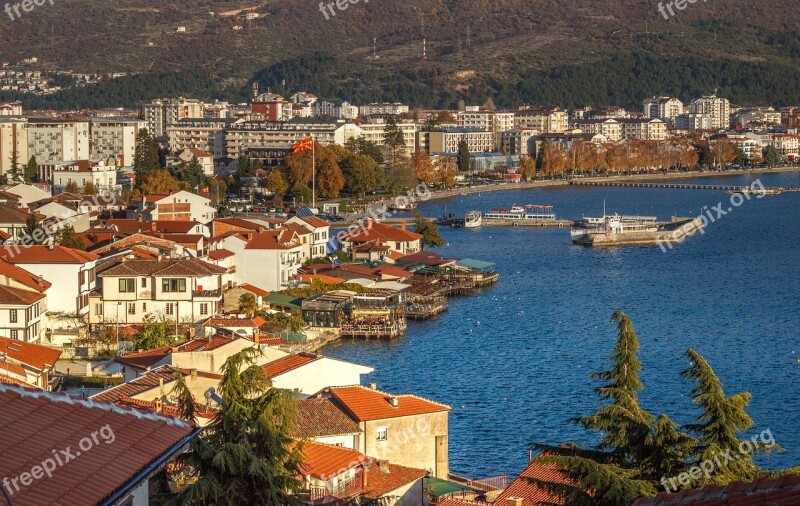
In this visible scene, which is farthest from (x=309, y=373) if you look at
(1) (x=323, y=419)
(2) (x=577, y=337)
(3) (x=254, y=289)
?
(3) (x=254, y=289)

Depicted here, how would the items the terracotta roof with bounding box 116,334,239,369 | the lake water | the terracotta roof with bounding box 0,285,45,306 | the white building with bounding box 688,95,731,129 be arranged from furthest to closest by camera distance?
1. the white building with bounding box 688,95,731,129
2. the terracotta roof with bounding box 0,285,45,306
3. the lake water
4. the terracotta roof with bounding box 116,334,239,369

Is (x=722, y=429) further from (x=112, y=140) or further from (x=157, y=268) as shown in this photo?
(x=112, y=140)

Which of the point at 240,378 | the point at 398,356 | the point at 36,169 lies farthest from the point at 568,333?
the point at 36,169

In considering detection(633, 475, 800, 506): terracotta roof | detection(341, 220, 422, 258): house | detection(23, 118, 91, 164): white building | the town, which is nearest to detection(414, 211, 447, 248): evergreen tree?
the town

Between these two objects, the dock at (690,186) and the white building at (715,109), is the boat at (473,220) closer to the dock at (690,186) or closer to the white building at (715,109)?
the dock at (690,186)

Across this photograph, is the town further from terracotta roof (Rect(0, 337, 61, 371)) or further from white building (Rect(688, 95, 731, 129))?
white building (Rect(688, 95, 731, 129))

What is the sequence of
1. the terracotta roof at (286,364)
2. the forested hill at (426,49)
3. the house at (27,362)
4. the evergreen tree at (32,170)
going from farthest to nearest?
the forested hill at (426,49) → the evergreen tree at (32,170) → the house at (27,362) → the terracotta roof at (286,364)

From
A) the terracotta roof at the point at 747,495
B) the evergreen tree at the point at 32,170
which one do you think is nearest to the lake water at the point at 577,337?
the terracotta roof at the point at 747,495
